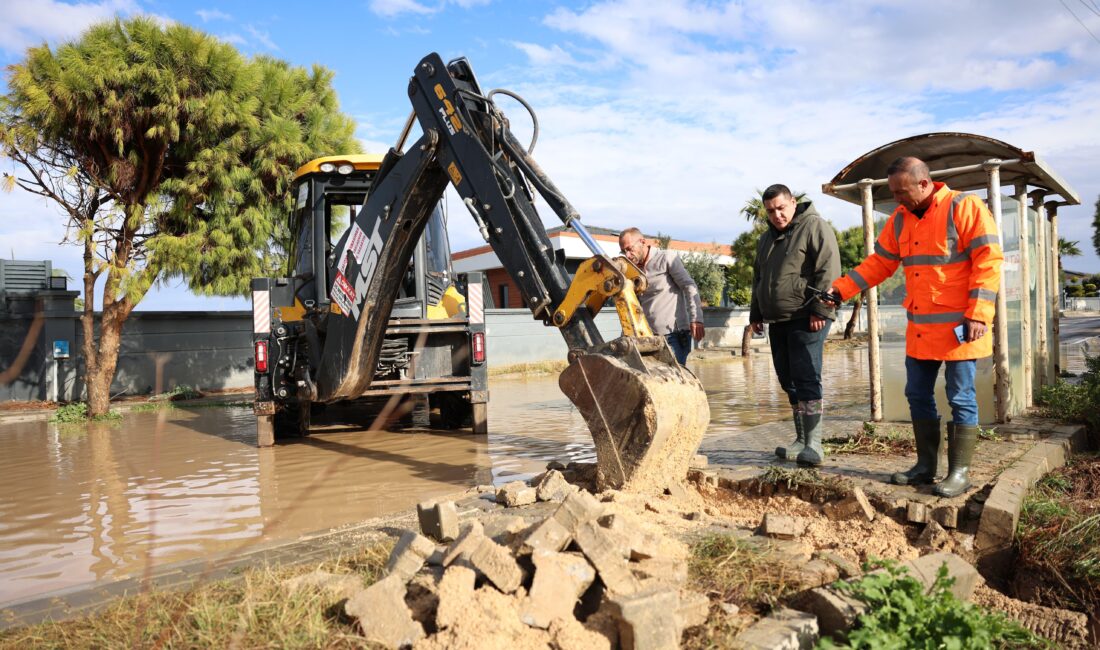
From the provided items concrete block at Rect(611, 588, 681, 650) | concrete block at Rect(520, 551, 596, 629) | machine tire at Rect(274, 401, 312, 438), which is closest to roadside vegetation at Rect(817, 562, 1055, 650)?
concrete block at Rect(611, 588, 681, 650)

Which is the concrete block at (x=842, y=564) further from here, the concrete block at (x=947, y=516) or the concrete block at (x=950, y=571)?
the concrete block at (x=947, y=516)

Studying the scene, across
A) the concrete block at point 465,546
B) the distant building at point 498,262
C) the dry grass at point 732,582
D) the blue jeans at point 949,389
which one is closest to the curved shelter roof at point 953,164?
the blue jeans at point 949,389

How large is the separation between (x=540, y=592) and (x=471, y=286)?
6135 millimetres

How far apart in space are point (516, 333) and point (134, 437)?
11.6 m

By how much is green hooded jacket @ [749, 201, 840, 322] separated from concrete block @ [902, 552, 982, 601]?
2.17 metres

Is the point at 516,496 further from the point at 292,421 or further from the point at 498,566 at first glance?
the point at 292,421

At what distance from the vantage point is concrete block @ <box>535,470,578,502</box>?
415cm

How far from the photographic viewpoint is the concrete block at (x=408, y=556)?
2857mm

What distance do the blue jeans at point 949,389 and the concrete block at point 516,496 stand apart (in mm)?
2277

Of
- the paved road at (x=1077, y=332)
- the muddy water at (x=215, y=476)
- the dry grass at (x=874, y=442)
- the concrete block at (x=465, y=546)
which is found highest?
the paved road at (x=1077, y=332)

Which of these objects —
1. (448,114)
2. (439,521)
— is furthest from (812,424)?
(448,114)

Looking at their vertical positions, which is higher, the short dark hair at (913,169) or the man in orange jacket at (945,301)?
the short dark hair at (913,169)

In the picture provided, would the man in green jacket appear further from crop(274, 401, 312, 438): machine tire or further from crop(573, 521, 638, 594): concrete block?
crop(274, 401, 312, 438): machine tire

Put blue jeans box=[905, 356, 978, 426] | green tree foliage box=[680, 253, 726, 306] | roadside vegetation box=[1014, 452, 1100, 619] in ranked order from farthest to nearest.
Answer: green tree foliage box=[680, 253, 726, 306] → blue jeans box=[905, 356, 978, 426] → roadside vegetation box=[1014, 452, 1100, 619]
